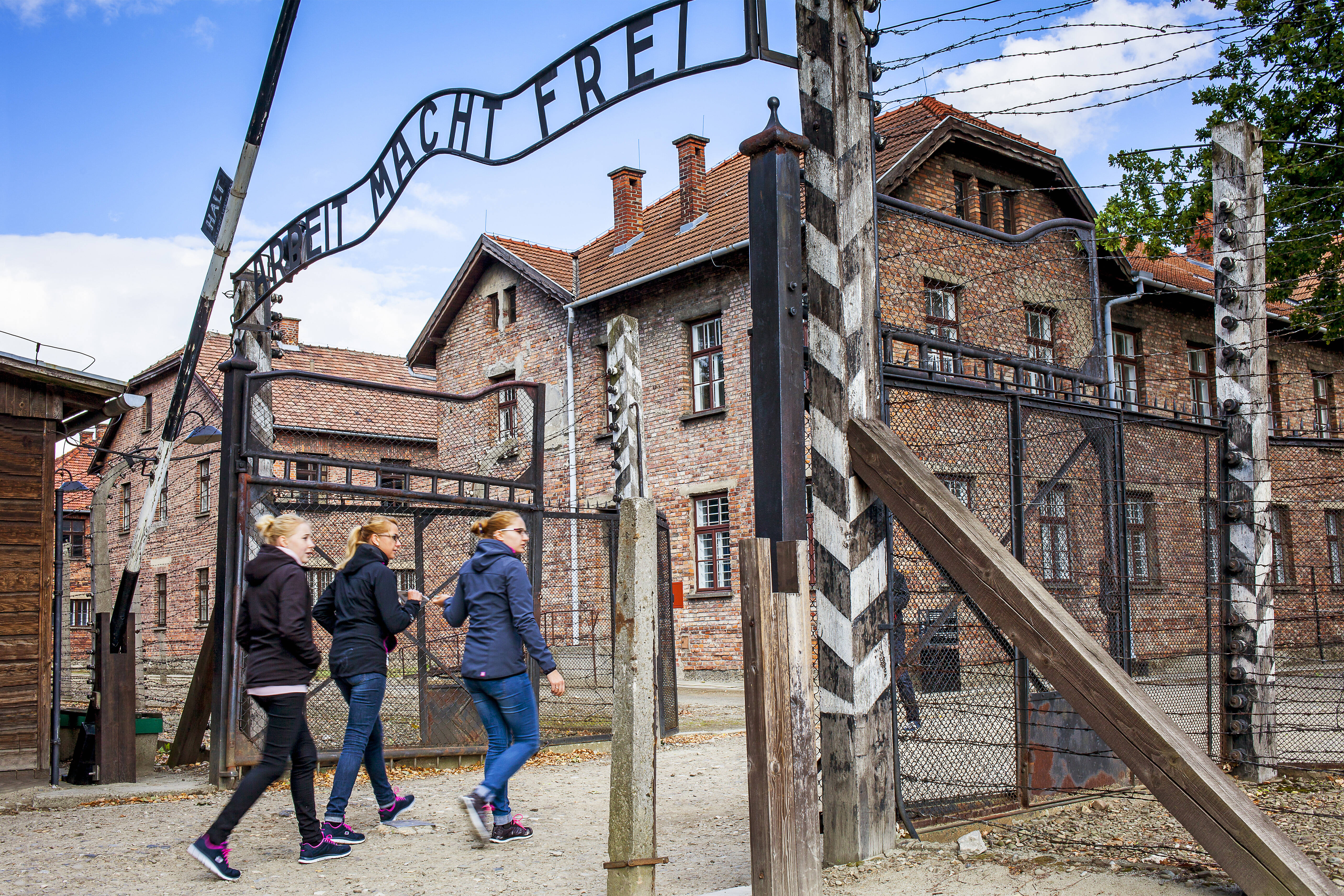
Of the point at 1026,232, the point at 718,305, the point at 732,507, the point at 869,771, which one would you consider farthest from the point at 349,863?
the point at 718,305

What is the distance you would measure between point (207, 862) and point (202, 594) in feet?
89.7

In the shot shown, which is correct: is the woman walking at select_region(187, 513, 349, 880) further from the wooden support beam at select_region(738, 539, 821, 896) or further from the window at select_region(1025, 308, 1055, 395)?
the window at select_region(1025, 308, 1055, 395)

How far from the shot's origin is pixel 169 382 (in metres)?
33.3

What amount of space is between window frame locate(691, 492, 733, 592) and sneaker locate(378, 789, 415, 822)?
13.7 meters

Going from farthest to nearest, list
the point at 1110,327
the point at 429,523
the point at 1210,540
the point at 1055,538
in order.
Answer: the point at 1110,327 → the point at 429,523 → the point at 1210,540 → the point at 1055,538

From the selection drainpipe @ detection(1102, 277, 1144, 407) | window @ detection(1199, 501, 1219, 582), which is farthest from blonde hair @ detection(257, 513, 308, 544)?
window @ detection(1199, 501, 1219, 582)

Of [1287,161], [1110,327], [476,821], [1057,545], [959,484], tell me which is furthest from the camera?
[1110,327]

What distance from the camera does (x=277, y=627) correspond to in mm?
5578

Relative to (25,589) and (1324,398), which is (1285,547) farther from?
(25,589)

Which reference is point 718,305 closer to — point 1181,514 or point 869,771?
point 1181,514

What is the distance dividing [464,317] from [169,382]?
11044 millimetres

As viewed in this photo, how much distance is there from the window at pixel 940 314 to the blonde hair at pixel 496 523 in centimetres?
250

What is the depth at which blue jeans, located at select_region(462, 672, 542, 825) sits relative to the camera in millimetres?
5984

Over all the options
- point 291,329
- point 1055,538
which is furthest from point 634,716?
point 291,329
